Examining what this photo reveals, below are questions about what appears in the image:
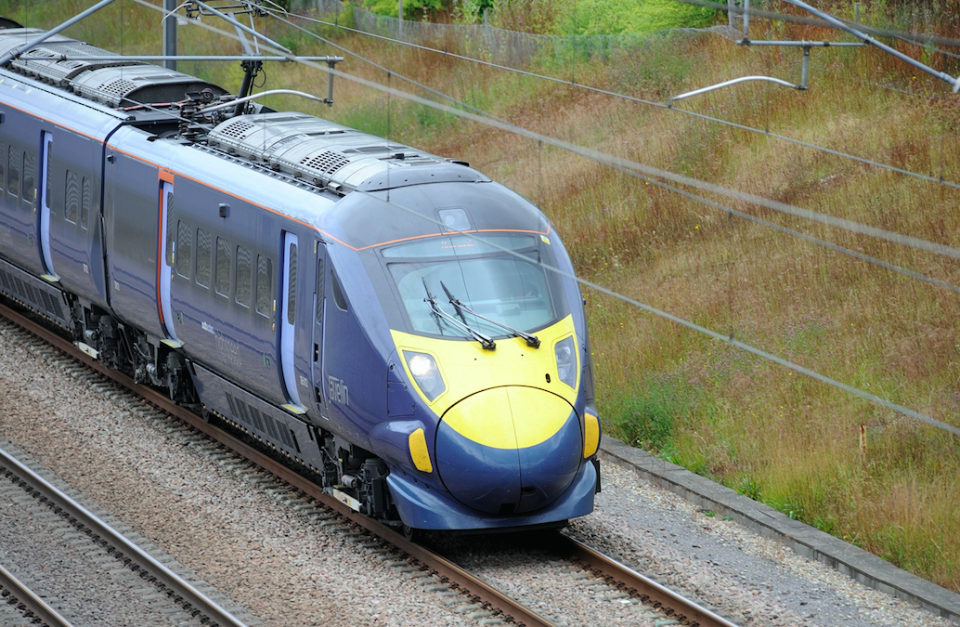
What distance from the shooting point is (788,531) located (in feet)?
40.2

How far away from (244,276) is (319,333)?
168 cm

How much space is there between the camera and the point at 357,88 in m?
28.9

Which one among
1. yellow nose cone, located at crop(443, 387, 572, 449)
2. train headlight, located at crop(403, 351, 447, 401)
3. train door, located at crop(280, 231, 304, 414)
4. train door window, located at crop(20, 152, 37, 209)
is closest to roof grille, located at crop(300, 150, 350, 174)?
train door, located at crop(280, 231, 304, 414)

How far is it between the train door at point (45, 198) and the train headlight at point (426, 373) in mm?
8157

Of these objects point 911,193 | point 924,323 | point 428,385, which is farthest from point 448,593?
point 911,193

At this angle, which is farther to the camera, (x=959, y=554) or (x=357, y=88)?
(x=357, y=88)

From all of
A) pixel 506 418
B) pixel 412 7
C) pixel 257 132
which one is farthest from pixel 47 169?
pixel 412 7

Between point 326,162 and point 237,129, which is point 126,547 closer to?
point 326,162

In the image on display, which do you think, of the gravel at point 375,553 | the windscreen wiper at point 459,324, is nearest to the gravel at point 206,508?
the gravel at point 375,553

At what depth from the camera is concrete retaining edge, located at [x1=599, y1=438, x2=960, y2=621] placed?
11.0 meters

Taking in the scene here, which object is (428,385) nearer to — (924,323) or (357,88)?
(924,323)

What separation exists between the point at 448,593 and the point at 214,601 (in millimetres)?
1882

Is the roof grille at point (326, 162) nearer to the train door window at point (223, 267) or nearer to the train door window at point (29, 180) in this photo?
the train door window at point (223, 267)

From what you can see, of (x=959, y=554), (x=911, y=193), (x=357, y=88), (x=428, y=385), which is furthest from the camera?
(x=357, y=88)
